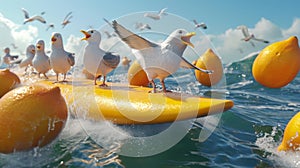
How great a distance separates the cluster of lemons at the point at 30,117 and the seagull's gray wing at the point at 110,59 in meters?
1.52

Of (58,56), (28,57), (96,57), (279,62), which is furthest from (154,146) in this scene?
(28,57)

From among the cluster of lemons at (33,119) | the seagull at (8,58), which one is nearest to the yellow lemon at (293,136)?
the cluster of lemons at (33,119)

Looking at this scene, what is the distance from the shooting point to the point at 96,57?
167 inches

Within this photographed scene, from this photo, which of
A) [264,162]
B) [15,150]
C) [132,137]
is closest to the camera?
[15,150]

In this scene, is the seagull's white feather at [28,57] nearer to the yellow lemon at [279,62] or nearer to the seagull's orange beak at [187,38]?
the seagull's orange beak at [187,38]

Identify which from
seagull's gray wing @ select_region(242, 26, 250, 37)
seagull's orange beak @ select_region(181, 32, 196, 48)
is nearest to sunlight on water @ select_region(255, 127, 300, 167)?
seagull's orange beak @ select_region(181, 32, 196, 48)

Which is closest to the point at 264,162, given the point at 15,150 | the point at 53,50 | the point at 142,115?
the point at 142,115

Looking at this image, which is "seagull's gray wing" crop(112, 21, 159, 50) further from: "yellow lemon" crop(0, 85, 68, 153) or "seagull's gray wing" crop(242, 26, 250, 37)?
"seagull's gray wing" crop(242, 26, 250, 37)

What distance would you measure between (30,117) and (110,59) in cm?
188

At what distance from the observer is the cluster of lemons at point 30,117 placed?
2.51 metres

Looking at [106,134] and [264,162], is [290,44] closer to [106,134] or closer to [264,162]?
[264,162]

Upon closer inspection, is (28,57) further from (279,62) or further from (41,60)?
(279,62)

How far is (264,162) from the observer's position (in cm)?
303

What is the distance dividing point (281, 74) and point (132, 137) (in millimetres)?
3186
